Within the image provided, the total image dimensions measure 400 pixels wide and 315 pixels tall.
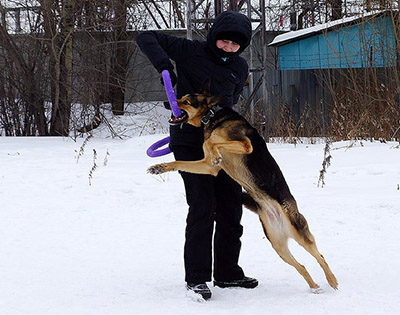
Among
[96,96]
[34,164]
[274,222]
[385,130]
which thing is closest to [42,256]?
[274,222]

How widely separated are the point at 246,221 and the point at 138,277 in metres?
1.93

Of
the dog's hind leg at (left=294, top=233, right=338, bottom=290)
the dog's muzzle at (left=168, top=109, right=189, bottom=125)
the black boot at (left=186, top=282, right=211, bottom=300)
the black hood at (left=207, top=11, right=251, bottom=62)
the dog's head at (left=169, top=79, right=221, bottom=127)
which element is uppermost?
the black hood at (left=207, top=11, right=251, bottom=62)

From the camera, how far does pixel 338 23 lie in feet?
49.4

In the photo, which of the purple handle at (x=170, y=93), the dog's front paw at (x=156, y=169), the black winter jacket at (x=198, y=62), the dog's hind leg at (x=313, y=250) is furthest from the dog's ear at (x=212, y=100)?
the dog's hind leg at (x=313, y=250)

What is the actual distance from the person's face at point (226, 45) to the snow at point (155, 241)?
1525 mm

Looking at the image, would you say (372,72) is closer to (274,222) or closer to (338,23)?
(338,23)

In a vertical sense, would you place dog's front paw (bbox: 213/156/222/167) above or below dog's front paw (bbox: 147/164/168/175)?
above

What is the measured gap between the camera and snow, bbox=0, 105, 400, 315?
3.59m

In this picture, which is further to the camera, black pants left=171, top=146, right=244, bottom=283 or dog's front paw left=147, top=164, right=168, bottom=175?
black pants left=171, top=146, right=244, bottom=283

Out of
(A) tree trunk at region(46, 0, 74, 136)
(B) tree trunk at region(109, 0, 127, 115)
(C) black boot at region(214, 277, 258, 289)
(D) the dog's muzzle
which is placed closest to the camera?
(D) the dog's muzzle

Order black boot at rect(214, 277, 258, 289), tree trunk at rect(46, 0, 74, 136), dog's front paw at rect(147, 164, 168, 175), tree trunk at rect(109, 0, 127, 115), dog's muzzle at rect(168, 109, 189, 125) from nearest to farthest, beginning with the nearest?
dog's front paw at rect(147, 164, 168, 175)
dog's muzzle at rect(168, 109, 189, 125)
black boot at rect(214, 277, 258, 289)
tree trunk at rect(46, 0, 74, 136)
tree trunk at rect(109, 0, 127, 115)

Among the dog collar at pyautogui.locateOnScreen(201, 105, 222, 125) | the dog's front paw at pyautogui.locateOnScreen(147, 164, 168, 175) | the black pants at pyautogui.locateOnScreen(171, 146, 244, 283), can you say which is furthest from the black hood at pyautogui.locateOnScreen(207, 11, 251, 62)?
the dog's front paw at pyautogui.locateOnScreen(147, 164, 168, 175)

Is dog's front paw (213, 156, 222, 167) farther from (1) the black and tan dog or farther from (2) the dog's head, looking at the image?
(2) the dog's head

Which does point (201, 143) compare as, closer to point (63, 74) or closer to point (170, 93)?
point (170, 93)
